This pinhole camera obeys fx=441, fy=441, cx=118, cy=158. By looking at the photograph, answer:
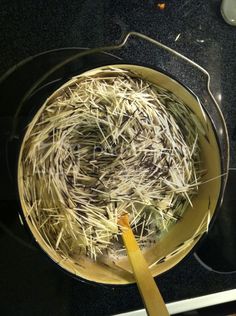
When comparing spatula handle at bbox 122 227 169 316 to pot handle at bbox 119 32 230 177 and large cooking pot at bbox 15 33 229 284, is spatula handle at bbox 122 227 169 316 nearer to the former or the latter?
large cooking pot at bbox 15 33 229 284

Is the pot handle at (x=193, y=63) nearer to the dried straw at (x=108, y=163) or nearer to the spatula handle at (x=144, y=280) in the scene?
the dried straw at (x=108, y=163)

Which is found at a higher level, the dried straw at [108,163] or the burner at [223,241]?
the dried straw at [108,163]

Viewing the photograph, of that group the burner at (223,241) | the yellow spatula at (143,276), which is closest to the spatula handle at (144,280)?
the yellow spatula at (143,276)

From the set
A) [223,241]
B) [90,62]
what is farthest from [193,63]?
[223,241]

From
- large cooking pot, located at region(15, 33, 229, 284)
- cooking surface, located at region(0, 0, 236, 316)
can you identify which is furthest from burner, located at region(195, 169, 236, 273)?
large cooking pot, located at region(15, 33, 229, 284)

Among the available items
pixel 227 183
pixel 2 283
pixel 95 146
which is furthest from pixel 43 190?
pixel 227 183

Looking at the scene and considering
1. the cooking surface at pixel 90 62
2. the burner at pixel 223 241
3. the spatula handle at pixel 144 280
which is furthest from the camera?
the burner at pixel 223 241

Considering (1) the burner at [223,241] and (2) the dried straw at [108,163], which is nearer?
(2) the dried straw at [108,163]
